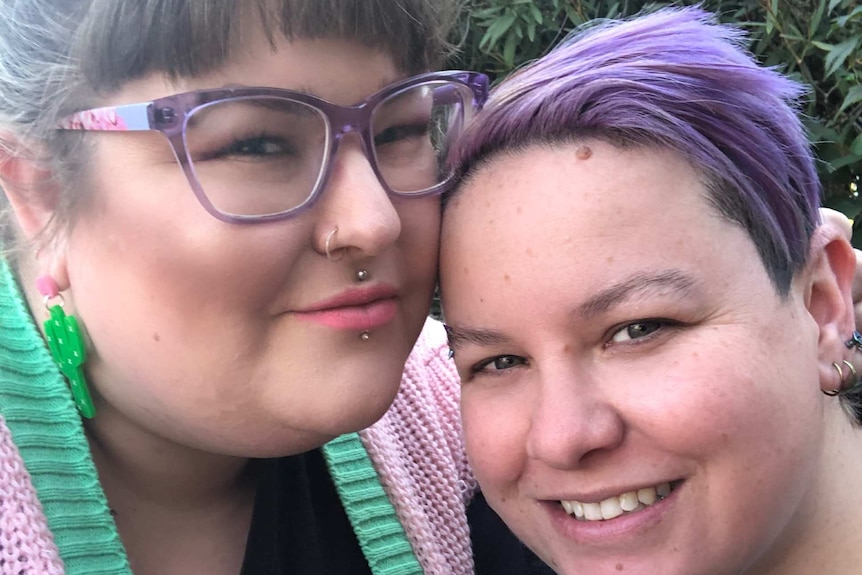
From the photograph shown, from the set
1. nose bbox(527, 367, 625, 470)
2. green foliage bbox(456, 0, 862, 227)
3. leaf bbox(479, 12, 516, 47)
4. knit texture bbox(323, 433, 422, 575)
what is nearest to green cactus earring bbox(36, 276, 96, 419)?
knit texture bbox(323, 433, 422, 575)

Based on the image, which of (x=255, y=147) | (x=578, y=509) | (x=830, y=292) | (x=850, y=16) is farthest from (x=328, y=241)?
(x=850, y=16)

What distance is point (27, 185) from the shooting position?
1.22m

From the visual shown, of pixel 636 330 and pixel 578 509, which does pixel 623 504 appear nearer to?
pixel 578 509

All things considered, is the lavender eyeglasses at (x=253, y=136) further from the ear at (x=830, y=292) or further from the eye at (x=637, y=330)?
the ear at (x=830, y=292)

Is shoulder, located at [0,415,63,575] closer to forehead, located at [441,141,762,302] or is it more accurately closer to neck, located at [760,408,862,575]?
forehead, located at [441,141,762,302]

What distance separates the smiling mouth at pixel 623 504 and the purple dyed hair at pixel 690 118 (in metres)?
0.35

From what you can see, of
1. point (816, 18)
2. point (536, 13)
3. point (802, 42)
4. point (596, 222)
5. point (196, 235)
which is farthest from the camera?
point (536, 13)

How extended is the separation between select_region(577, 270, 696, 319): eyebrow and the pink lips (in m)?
0.32

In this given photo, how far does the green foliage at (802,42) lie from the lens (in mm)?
2193

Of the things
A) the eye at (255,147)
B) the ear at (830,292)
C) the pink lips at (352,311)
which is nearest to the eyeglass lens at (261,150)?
the eye at (255,147)

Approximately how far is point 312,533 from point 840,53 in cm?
174

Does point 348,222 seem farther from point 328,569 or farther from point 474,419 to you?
point 328,569

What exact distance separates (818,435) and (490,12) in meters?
1.79

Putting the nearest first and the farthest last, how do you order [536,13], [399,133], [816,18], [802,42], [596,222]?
1. [596,222]
2. [399,133]
3. [816,18]
4. [802,42]
5. [536,13]
